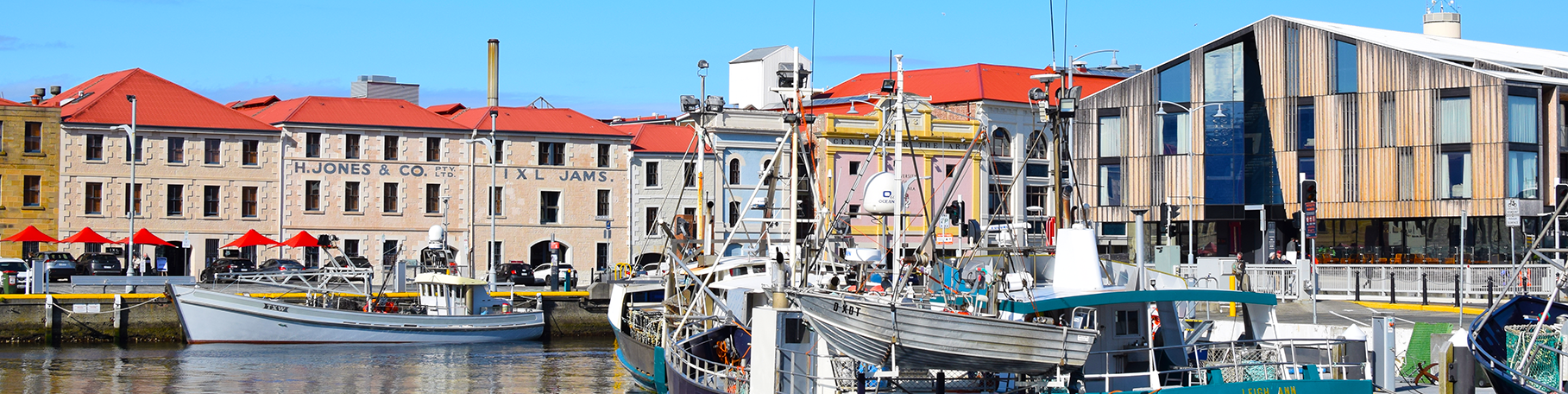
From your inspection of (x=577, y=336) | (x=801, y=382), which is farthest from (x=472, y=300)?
(x=801, y=382)

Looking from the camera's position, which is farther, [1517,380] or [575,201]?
[575,201]

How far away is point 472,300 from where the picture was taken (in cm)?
4303

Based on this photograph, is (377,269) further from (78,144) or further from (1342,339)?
(1342,339)

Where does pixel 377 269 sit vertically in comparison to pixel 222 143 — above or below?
below

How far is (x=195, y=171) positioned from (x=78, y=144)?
4065 mm

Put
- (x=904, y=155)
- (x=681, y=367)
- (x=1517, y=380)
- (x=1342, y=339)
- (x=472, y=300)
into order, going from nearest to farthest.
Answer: (x=1342, y=339)
(x=1517, y=380)
(x=681, y=367)
(x=472, y=300)
(x=904, y=155)

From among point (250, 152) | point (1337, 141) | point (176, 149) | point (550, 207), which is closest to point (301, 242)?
point (250, 152)

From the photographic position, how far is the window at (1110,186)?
60.0 m

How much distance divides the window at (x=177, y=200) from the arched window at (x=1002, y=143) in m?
31.8

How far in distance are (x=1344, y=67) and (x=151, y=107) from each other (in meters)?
43.1

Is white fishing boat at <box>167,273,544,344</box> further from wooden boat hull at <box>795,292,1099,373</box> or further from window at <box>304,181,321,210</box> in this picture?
wooden boat hull at <box>795,292,1099,373</box>

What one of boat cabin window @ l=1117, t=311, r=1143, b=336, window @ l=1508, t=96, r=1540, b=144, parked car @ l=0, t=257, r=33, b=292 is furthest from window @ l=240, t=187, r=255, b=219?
boat cabin window @ l=1117, t=311, r=1143, b=336

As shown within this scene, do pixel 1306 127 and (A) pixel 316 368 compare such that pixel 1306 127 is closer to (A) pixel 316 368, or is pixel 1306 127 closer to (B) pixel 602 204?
(B) pixel 602 204

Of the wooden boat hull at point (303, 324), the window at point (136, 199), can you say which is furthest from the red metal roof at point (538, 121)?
the wooden boat hull at point (303, 324)
